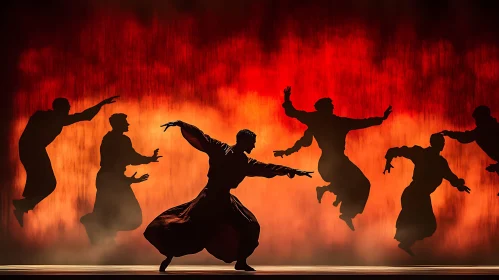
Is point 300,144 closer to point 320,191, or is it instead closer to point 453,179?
point 320,191

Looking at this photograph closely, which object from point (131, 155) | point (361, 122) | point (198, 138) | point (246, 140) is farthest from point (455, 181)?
point (131, 155)

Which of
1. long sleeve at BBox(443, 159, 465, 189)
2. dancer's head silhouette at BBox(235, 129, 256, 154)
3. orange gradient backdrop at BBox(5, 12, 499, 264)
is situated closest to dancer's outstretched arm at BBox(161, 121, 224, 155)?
dancer's head silhouette at BBox(235, 129, 256, 154)

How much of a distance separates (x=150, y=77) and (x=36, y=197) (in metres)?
1.95

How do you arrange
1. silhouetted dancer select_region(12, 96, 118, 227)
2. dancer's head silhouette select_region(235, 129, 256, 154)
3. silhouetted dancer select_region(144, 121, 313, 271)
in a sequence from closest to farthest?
silhouetted dancer select_region(144, 121, 313, 271)
dancer's head silhouette select_region(235, 129, 256, 154)
silhouetted dancer select_region(12, 96, 118, 227)

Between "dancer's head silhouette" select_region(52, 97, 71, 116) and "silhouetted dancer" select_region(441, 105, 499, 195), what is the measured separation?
14.6 feet

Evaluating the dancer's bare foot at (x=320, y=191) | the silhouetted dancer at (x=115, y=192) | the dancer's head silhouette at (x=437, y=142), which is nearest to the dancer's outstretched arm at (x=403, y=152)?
the dancer's head silhouette at (x=437, y=142)

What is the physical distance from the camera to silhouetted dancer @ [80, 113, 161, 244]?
28.6 ft

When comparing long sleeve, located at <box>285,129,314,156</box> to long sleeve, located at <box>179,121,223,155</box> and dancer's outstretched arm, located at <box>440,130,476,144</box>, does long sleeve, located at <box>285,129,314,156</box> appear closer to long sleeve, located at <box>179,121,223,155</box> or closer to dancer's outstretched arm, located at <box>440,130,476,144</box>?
dancer's outstretched arm, located at <box>440,130,476,144</box>

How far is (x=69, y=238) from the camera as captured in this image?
348 inches

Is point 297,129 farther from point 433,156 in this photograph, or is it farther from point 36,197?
point 36,197

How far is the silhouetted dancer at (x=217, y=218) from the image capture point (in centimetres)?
691

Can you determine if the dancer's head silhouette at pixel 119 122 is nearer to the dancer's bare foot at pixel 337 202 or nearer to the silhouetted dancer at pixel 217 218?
the silhouetted dancer at pixel 217 218

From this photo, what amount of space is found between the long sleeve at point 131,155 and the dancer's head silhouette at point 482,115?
3.92 meters
